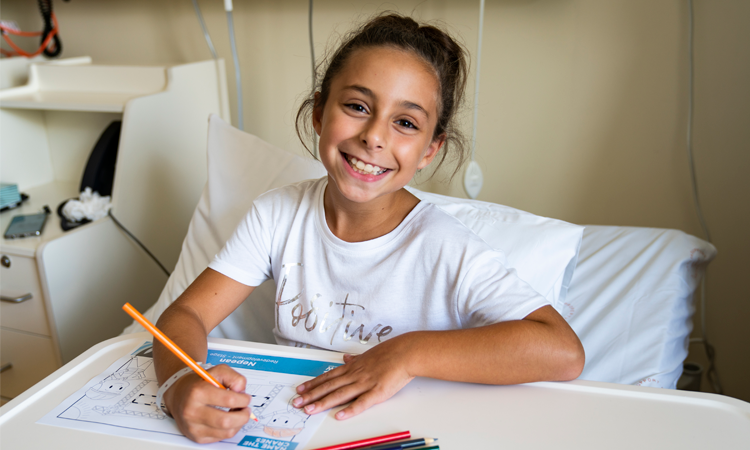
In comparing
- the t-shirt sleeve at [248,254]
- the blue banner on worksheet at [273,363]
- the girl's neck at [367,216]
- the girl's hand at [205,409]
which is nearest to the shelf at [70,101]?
the t-shirt sleeve at [248,254]

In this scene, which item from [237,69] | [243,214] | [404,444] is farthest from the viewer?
[237,69]

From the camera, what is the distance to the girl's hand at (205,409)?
22.6 inches

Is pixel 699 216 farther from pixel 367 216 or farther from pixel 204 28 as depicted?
pixel 204 28

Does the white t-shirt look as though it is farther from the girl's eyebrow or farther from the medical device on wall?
the medical device on wall

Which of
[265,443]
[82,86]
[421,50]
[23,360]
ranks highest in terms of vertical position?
[421,50]

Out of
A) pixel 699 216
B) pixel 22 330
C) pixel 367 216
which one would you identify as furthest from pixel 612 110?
pixel 22 330

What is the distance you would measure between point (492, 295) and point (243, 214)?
0.74 meters

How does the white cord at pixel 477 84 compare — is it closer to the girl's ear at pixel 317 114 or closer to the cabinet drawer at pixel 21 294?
the girl's ear at pixel 317 114

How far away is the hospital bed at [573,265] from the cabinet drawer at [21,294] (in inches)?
15.3

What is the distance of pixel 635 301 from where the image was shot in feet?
3.75

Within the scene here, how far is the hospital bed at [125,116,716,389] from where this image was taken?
1.05m

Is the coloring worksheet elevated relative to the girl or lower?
lower

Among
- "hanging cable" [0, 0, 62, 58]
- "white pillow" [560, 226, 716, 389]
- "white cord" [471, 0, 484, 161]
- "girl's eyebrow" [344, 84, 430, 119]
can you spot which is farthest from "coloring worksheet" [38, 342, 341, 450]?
"hanging cable" [0, 0, 62, 58]

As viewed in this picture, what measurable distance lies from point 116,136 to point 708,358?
1847 millimetres
